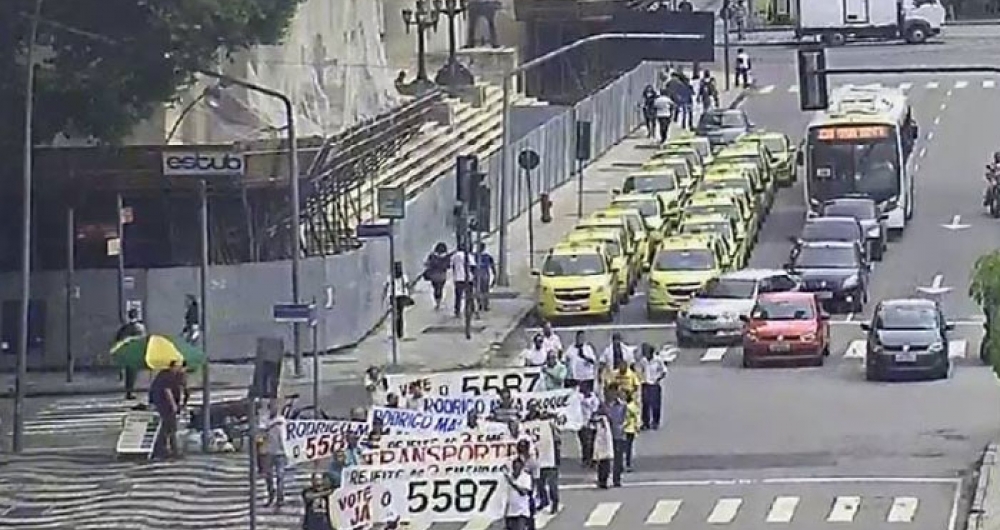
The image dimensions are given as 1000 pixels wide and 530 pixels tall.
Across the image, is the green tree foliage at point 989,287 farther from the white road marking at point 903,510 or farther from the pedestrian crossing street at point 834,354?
the white road marking at point 903,510

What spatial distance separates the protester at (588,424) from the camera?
3941 cm

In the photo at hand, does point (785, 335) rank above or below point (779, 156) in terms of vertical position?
below

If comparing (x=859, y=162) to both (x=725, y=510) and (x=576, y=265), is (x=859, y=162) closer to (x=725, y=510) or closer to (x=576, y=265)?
(x=576, y=265)

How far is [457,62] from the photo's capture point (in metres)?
83.6

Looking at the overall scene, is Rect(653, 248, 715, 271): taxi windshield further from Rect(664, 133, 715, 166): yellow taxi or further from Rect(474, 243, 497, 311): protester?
Rect(664, 133, 715, 166): yellow taxi

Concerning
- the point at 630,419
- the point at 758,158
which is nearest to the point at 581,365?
the point at 630,419

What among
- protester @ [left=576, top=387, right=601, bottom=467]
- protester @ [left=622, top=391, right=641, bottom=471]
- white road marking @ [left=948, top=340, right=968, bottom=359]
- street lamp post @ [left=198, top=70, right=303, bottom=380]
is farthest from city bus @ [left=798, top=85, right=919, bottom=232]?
protester @ [left=622, top=391, right=641, bottom=471]

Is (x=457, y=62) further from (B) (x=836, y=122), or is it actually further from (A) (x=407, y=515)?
(A) (x=407, y=515)

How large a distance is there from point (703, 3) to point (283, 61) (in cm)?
5641

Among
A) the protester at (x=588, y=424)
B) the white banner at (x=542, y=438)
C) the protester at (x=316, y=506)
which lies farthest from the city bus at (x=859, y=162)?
the protester at (x=316, y=506)

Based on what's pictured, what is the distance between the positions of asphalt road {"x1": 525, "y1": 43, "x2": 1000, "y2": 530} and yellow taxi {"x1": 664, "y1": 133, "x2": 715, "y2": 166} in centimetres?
375

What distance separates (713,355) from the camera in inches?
2088

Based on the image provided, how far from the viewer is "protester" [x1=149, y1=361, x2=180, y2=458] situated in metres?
42.5

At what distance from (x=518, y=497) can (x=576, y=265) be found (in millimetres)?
24324
